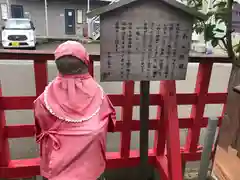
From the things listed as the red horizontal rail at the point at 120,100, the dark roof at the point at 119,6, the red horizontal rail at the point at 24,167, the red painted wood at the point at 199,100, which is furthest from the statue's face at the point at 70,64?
the red painted wood at the point at 199,100

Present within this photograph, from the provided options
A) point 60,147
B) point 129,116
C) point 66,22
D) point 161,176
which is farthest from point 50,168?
point 66,22

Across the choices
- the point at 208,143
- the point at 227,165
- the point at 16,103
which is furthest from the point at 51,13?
the point at 227,165

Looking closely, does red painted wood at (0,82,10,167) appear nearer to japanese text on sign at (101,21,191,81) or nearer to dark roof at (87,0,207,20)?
japanese text on sign at (101,21,191,81)

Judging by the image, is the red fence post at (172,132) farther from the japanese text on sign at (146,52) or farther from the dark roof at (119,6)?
the dark roof at (119,6)

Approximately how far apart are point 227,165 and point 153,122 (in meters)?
0.84

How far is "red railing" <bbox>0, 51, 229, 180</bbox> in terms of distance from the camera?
203 cm

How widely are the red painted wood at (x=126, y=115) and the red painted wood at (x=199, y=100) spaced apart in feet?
2.26

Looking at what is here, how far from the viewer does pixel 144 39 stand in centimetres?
161

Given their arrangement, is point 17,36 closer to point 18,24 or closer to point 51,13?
point 18,24

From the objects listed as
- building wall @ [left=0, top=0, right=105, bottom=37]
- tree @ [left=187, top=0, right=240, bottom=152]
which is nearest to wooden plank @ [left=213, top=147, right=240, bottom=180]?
tree @ [left=187, top=0, right=240, bottom=152]

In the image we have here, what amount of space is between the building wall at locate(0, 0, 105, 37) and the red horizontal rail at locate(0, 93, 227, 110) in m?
14.3

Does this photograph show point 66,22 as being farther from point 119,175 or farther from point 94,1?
point 119,175

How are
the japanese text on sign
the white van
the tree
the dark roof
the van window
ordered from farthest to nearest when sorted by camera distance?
the van window, the white van, the tree, the japanese text on sign, the dark roof

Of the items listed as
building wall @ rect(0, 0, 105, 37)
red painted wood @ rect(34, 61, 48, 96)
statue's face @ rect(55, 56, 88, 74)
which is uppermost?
building wall @ rect(0, 0, 105, 37)
